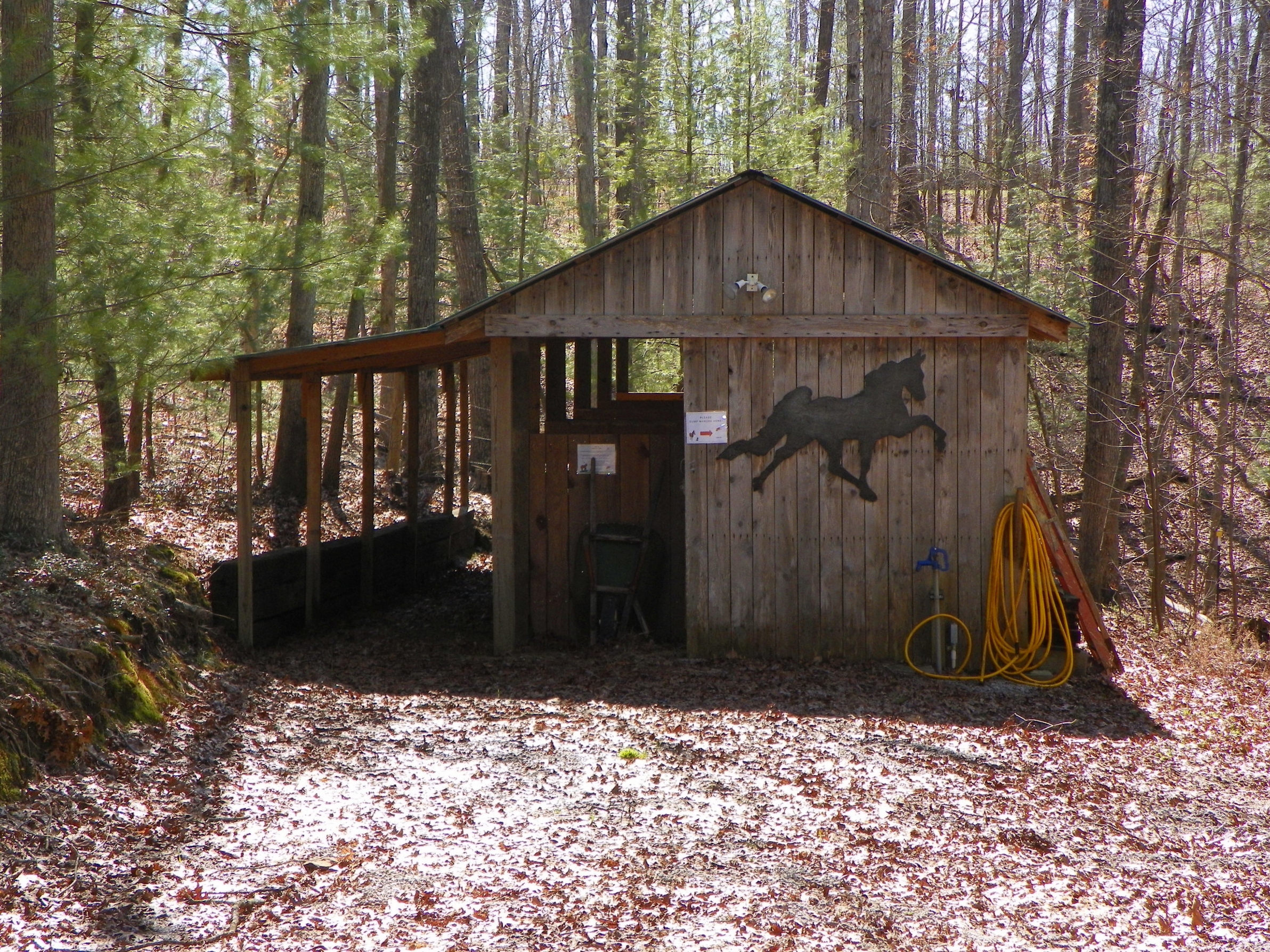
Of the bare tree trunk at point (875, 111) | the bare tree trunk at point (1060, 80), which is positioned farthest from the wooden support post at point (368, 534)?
the bare tree trunk at point (1060, 80)

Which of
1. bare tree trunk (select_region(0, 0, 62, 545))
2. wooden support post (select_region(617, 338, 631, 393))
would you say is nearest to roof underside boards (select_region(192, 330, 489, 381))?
bare tree trunk (select_region(0, 0, 62, 545))

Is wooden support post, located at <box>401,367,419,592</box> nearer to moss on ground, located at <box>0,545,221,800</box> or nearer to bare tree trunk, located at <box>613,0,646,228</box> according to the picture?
moss on ground, located at <box>0,545,221,800</box>

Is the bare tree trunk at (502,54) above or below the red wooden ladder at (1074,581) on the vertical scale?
above

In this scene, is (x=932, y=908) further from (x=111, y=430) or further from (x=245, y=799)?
(x=111, y=430)

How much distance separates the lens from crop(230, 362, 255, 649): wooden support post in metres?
8.41

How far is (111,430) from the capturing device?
910cm

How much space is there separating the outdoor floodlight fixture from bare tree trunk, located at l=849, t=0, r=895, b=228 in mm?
6867

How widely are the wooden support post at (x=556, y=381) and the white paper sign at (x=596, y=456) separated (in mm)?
710

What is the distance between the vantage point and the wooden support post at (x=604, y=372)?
1147 cm

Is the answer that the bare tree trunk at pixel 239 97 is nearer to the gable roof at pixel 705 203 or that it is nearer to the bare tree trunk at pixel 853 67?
the gable roof at pixel 705 203

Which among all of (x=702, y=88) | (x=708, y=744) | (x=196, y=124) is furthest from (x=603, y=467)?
(x=702, y=88)

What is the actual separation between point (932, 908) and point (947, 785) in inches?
57.0

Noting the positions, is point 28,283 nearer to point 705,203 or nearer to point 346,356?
point 346,356

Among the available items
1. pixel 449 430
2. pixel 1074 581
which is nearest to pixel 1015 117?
pixel 449 430
